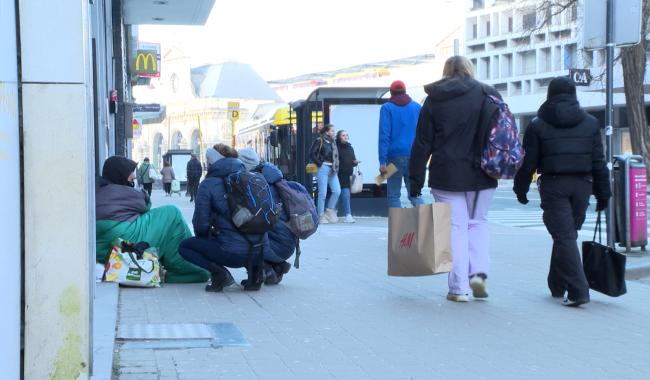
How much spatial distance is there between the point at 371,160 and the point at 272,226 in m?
11.6

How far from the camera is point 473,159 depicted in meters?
7.73

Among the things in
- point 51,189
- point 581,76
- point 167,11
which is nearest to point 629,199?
point 581,76

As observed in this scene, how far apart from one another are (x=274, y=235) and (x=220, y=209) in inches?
26.8

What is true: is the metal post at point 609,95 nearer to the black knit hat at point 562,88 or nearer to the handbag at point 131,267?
the black knit hat at point 562,88

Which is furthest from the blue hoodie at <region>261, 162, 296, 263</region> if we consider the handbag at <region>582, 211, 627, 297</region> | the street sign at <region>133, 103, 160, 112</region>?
the street sign at <region>133, 103, 160, 112</region>

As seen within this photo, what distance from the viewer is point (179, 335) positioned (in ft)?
20.9

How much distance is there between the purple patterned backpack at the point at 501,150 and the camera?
758cm

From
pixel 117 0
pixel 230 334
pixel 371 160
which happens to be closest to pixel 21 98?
pixel 230 334

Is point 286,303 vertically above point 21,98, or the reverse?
point 21,98

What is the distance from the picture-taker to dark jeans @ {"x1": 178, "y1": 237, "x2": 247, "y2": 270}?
823 centimetres

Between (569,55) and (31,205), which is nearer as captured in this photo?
(31,205)

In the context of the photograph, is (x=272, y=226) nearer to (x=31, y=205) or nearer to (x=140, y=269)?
(x=140, y=269)

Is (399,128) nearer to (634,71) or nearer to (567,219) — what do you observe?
(567,219)

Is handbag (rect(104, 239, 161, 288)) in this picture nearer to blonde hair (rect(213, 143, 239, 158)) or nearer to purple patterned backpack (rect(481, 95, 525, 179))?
blonde hair (rect(213, 143, 239, 158))
